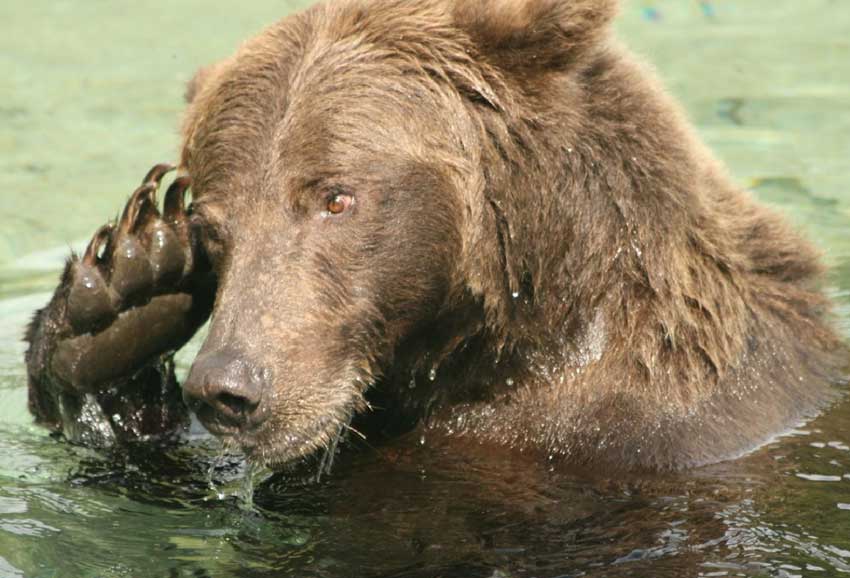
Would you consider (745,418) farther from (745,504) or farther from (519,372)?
(519,372)

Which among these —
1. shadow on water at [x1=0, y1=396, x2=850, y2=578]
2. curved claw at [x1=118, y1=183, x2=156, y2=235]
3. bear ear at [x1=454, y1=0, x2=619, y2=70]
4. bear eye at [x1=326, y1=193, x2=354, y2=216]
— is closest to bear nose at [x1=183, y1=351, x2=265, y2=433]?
shadow on water at [x1=0, y1=396, x2=850, y2=578]

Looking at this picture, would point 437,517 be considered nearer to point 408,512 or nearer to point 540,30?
point 408,512

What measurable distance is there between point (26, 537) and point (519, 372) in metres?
2.13

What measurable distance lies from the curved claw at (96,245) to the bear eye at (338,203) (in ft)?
3.97

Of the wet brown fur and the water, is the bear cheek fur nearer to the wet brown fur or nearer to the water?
the wet brown fur

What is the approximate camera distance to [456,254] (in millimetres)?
6223

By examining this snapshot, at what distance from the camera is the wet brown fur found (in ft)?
19.6

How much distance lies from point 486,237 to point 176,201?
1.38 m

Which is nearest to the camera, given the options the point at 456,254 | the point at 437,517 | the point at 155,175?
the point at 437,517

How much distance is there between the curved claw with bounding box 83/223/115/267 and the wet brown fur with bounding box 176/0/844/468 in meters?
0.59

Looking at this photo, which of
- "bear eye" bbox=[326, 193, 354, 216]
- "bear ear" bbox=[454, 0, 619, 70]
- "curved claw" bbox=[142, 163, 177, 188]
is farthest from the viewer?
"curved claw" bbox=[142, 163, 177, 188]

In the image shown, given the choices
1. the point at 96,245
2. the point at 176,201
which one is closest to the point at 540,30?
the point at 176,201

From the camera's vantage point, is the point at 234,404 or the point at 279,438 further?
the point at 279,438

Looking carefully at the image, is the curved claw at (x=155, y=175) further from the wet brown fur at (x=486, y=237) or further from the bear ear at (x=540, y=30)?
the bear ear at (x=540, y=30)
